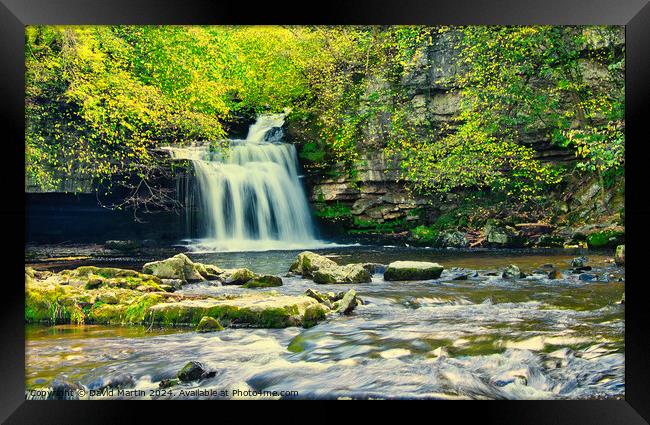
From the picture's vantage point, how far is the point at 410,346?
4238 millimetres

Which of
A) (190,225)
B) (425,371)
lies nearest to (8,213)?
(190,225)

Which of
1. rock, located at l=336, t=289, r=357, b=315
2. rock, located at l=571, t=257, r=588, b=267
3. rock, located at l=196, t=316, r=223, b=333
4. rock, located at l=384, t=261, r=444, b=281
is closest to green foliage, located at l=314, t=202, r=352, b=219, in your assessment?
rock, located at l=384, t=261, r=444, b=281

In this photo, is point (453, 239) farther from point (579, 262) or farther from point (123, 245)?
point (123, 245)

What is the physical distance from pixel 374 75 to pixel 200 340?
3.24 metres

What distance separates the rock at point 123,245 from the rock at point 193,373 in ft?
4.13

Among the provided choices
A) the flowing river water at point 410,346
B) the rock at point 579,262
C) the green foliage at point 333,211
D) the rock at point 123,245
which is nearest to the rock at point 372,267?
the flowing river water at point 410,346

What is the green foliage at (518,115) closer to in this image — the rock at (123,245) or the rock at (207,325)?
the rock at (207,325)

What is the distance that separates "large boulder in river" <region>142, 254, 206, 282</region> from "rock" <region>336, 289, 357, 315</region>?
1.42 metres

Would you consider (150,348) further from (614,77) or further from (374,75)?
(614,77)

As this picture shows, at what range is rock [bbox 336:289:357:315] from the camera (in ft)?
14.6

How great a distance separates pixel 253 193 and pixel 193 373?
6.62 feet

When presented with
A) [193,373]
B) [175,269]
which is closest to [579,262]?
[193,373]

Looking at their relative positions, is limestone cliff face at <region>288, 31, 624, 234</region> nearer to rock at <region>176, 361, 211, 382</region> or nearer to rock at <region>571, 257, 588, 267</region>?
rock at <region>571, 257, 588, 267</region>
